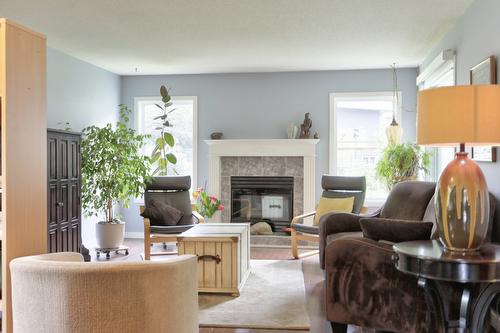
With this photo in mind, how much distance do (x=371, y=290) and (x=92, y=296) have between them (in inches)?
66.7

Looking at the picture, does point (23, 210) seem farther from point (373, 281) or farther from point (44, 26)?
point (44, 26)

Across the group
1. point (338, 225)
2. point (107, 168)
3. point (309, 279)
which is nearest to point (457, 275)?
point (338, 225)

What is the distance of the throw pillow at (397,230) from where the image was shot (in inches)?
111

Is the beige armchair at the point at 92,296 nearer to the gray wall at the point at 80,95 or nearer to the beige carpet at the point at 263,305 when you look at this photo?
the beige carpet at the point at 263,305

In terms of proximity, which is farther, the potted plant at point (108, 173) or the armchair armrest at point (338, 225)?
the potted plant at point (108, 173)

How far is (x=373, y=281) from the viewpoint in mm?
2773

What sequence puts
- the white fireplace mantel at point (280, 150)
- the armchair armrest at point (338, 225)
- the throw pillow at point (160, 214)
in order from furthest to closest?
the white fireplace mantel at point (280, 150)
the throw pillow at point (160, 214)
the armchair armrest at point (338, 225)

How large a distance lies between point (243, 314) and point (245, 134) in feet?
12.0

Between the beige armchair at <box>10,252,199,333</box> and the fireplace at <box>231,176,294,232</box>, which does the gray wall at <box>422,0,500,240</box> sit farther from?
the fireplace at <box>231,176,294,232</box>

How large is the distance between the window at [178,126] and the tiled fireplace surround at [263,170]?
582 mm

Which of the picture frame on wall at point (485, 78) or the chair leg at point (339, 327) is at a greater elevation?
the picture frame on wall at point (485, 78)

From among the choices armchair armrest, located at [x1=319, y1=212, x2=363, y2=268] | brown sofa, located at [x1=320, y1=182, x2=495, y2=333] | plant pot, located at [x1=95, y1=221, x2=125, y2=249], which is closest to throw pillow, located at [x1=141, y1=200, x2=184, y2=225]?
plant pot, located at [x1=95, y1=221, x2=125, y2=249]

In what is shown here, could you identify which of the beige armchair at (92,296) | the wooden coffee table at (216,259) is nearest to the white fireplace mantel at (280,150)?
the wooden coffee table at (216,259)

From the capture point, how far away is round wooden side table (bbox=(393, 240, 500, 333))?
217 centimetres
